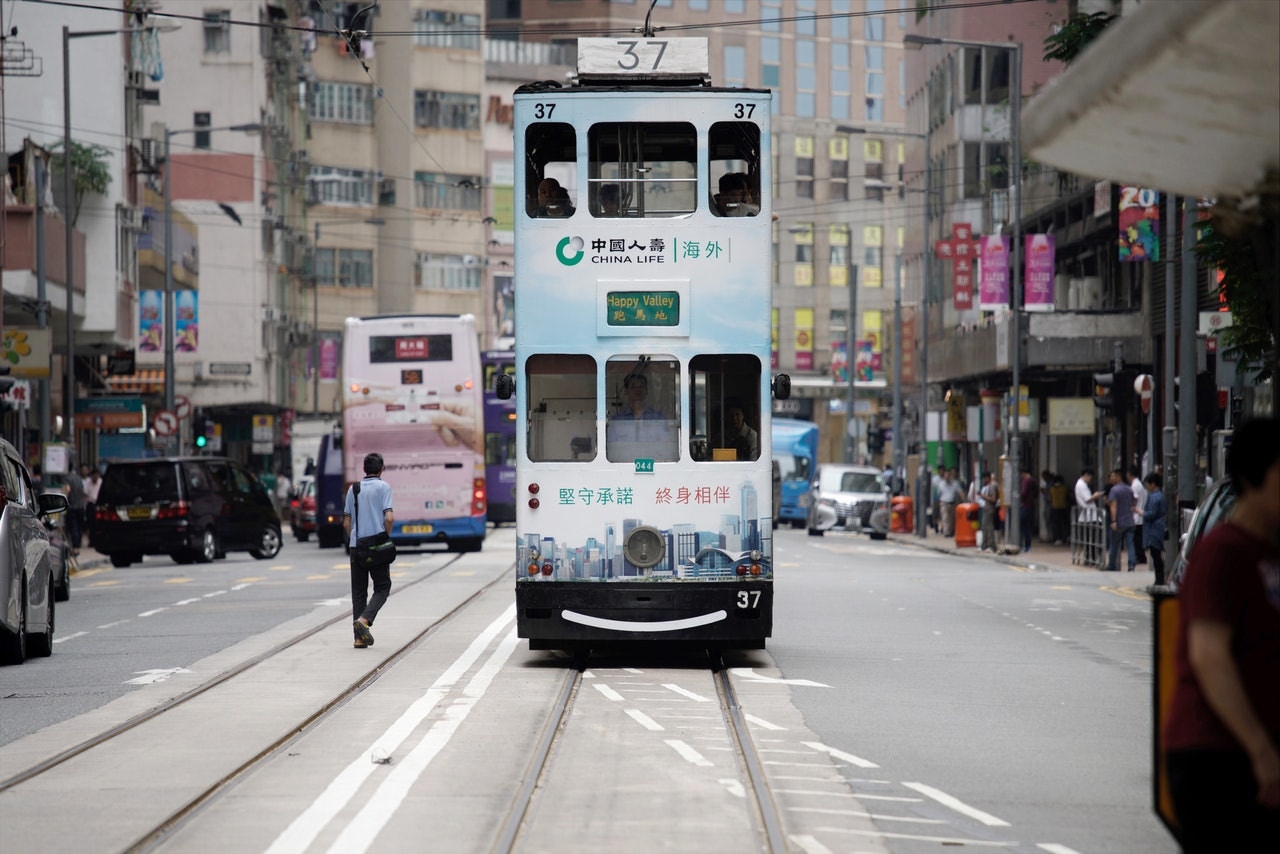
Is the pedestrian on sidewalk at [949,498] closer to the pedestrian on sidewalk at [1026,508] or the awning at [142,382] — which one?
the pedestrian on sidewalk at [1026,508]

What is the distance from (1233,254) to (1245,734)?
802cm

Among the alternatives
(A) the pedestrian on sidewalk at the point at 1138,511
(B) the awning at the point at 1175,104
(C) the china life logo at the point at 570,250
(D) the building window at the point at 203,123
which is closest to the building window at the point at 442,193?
(D) the building window at the point at 203,123

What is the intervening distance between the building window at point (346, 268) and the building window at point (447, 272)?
6.81 feet

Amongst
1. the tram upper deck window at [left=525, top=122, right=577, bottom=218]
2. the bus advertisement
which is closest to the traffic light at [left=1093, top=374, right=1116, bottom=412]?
the tram upper deck window at [left=525, top=122, right=577, bottom=218]

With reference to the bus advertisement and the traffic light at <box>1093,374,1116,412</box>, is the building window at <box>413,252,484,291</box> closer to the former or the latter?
the bus advertisement

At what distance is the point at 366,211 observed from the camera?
3684 inches

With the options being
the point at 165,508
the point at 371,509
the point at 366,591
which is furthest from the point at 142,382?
the point at 366,591

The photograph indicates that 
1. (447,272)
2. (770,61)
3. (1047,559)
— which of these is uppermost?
(770,61)

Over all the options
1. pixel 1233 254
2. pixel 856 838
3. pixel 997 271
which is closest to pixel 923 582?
pixel 997 271

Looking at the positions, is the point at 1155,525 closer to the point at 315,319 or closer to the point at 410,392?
the point at 410,392

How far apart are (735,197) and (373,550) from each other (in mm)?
4695

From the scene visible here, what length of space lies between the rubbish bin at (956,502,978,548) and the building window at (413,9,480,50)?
166 ft

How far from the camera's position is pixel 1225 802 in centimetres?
556

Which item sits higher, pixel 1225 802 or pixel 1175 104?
pixel 1175 104
